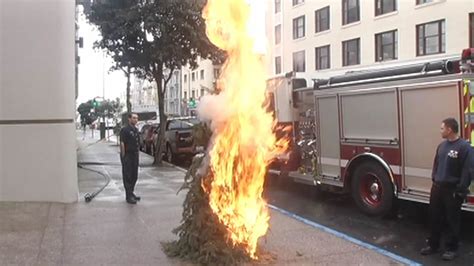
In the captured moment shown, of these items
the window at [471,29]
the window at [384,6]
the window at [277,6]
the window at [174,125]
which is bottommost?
the window at [174,125]

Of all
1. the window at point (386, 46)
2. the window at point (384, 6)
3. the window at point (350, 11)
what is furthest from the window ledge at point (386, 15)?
the window at point (350, 11)

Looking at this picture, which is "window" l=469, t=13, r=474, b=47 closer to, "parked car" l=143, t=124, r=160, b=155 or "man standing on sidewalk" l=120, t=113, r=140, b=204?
"parked car" l=143, t=124, r=160, b=155

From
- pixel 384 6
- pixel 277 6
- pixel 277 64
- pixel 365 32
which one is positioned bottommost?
pixel 277 64

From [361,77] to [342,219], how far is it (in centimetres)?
240

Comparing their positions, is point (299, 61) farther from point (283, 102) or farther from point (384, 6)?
point (283, 102)

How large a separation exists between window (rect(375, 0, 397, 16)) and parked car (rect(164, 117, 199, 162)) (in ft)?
53.6

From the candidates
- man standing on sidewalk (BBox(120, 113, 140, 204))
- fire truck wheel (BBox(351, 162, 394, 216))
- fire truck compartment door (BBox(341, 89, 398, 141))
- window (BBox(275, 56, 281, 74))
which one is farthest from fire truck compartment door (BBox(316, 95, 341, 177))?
window (BBox(275, 56, 281, 74))

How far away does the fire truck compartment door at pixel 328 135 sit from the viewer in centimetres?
946

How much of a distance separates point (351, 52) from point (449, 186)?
29091 millimetres

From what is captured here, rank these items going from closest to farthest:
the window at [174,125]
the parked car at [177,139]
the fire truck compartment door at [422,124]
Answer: the fire truck compartment door at [422,124], the parked car at [177,139], the window at [174,125]

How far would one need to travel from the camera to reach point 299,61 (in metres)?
40.3

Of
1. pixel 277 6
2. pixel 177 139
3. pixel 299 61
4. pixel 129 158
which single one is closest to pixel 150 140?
pixel 177 139

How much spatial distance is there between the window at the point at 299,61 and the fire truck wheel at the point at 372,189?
31.0m

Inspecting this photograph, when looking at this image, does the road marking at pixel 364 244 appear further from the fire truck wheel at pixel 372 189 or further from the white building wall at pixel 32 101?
the white building wall at pixel 32 101
